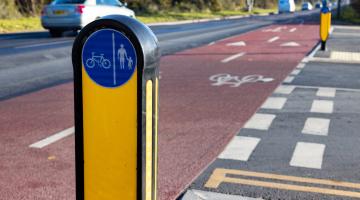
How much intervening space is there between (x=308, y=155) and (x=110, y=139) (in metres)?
2.92

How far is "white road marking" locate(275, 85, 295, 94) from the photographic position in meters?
8.19

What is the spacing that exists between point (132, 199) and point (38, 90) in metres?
6.26

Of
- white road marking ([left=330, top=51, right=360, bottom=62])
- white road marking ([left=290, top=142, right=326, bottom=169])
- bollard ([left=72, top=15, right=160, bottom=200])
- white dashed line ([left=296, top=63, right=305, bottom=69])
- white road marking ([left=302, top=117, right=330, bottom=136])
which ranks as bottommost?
white road marking ([left=290, top=142, right=326, bottom=169])

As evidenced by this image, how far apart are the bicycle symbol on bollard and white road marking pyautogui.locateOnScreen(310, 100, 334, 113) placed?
501 centimetres

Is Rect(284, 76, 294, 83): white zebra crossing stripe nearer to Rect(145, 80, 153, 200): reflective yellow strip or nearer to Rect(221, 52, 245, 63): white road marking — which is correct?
Rect(221, 52, 245, 63): white road marking

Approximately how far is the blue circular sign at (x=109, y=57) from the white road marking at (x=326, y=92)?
6.25 meters

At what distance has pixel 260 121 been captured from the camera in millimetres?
6117

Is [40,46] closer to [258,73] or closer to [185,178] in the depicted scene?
[258,73]

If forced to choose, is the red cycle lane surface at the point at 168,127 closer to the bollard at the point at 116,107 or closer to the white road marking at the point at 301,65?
the white road marking at the point at 301,65

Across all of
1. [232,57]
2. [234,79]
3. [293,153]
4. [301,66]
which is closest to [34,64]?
[234,79]

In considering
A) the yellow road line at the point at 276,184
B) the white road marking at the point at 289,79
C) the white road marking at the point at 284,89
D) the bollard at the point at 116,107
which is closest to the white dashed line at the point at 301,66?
the white road marking at the point at 289,79

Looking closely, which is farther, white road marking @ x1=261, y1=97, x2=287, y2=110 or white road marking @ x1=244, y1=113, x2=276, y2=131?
white road marking @ x1=261, y1=97, x2=287, y2=110

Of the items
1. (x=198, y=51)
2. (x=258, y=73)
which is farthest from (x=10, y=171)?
(x=198, y=51)

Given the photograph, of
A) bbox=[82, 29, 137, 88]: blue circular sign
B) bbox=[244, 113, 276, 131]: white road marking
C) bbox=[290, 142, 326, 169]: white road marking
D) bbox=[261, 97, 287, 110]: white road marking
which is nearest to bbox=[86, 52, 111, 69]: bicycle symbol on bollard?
bbox=[82, 29, 137, 88]: blue circular sign
